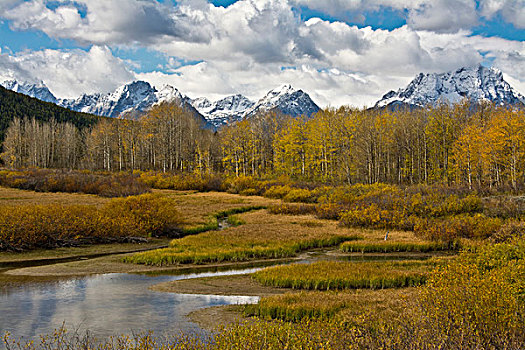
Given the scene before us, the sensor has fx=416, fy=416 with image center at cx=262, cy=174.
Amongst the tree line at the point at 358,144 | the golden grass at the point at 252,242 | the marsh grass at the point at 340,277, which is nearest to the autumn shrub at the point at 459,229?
the golden grass at the point at 252,242

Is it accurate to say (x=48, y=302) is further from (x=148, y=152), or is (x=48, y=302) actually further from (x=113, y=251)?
(x=148, y=152)

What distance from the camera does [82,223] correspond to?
26438 millimetres

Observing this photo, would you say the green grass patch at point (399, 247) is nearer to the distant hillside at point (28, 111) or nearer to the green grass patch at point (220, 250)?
the green grass patch at point (220, 250)

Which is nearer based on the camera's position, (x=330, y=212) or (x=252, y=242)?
(x=252, y=242)

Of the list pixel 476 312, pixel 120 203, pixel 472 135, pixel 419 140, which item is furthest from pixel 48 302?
pixel 419 140

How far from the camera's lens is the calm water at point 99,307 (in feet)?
37.7

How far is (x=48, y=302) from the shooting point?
555 inches

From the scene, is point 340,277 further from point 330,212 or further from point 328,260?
point 330,212

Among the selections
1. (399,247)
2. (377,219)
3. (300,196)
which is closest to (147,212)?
(399,247)

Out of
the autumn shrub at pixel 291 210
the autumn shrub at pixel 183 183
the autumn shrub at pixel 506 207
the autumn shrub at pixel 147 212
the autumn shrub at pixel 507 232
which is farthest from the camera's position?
the autumn shrub at pixel 183 183

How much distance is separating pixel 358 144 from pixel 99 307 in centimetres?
6009

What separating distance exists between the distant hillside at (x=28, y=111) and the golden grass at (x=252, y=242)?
425ft

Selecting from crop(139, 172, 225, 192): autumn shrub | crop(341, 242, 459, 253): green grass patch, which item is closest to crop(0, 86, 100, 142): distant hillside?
crop(139, 172, 225, 192): autumn shrub

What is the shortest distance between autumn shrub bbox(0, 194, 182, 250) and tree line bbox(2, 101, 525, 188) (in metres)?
35.1
